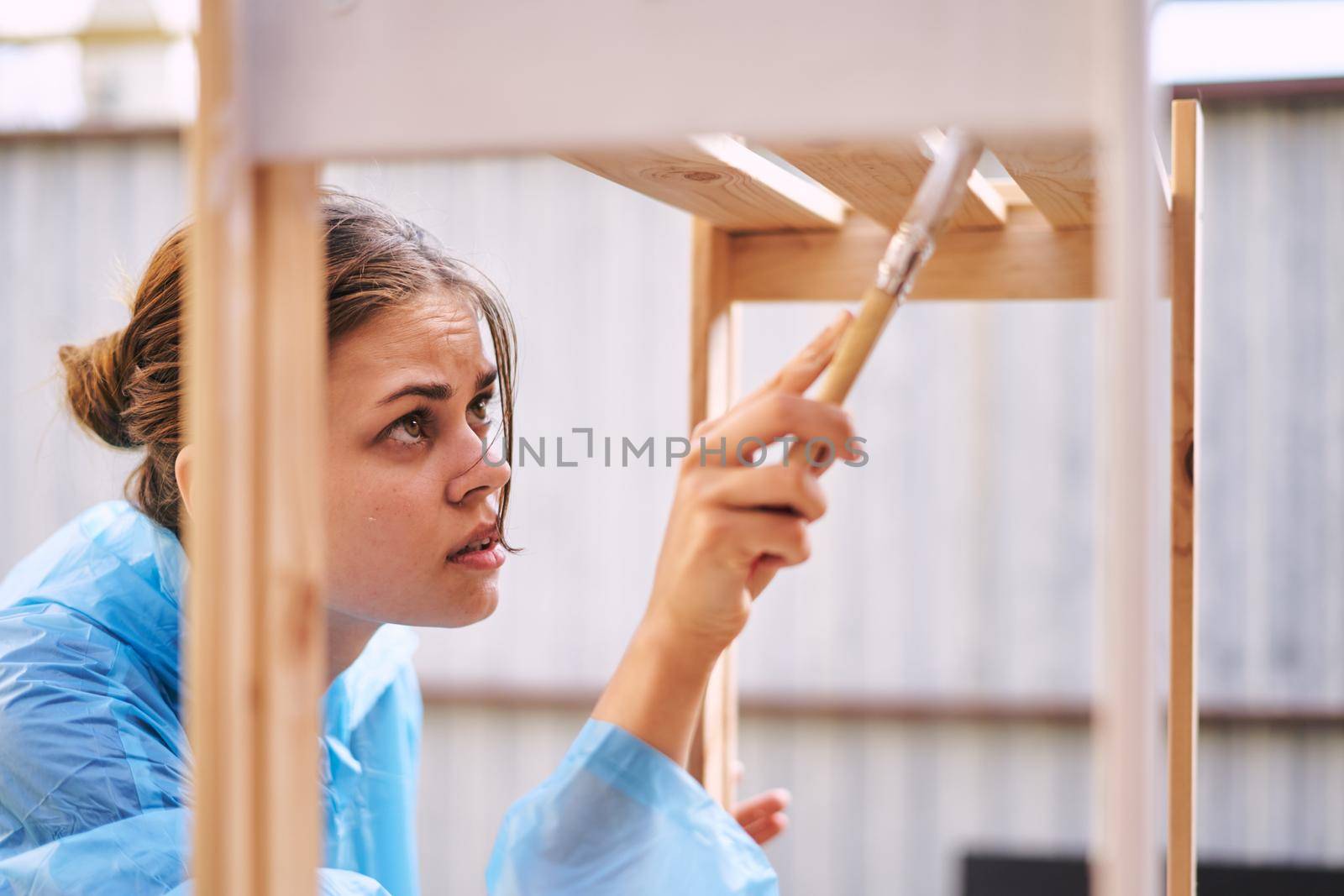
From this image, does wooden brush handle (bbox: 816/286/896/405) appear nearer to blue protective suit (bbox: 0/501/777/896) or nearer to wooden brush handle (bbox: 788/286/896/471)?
wooden brush handle (bbox: 788/286/896/471)

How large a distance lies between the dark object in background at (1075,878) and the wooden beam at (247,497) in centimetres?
185

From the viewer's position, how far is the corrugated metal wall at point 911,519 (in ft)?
8.07

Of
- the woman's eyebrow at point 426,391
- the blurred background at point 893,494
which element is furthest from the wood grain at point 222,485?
the blurred background at point 893,494

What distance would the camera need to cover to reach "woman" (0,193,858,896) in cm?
56

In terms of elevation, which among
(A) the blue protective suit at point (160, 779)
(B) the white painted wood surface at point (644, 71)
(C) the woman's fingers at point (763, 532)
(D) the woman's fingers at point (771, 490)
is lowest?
(A) the blue protective suit at point (160, 779)

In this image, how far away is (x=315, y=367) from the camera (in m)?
0.45

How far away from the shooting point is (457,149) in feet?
1.45

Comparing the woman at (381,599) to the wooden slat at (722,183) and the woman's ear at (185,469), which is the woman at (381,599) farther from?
the wooden slat at (722,183)

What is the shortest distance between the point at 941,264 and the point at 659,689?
569 mm

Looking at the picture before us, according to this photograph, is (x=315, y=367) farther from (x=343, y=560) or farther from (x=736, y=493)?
(x=343, y=560)

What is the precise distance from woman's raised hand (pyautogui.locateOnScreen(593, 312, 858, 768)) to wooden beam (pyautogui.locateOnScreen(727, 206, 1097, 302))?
467mm

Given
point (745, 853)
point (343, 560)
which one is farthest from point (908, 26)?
point (343, 560)

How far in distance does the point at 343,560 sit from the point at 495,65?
0.58 metres

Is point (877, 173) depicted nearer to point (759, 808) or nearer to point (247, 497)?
point (247, 497)
